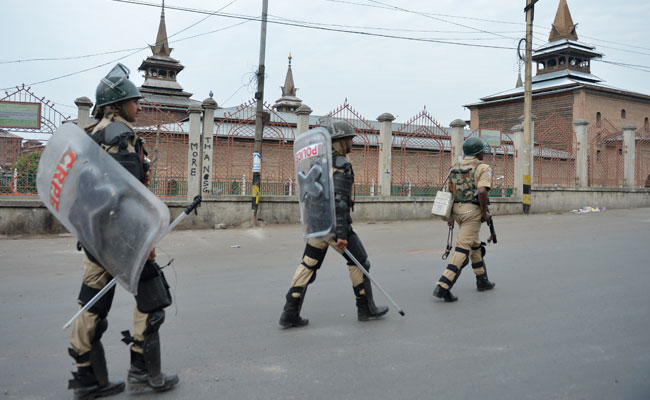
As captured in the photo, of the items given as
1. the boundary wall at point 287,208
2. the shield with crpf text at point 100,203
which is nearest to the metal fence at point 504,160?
the boundary wall at point 287,208

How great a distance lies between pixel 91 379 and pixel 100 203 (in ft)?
3.53

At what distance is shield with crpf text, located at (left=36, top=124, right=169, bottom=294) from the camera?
8.73 ft

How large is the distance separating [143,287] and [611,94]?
43.8 m

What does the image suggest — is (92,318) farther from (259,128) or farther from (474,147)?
(259,128)

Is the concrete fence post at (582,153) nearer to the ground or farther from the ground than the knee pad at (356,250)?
farther from the ground

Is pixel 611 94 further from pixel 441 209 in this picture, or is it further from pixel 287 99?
pixel 441 209

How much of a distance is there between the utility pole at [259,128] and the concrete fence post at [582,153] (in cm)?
1274

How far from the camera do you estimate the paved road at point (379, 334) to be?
304cm

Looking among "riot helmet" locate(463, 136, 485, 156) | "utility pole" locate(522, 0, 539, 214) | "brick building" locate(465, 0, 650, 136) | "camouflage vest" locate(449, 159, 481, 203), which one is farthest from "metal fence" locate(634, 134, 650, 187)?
"camouflage vest" locate(449, 159, 481, 203)

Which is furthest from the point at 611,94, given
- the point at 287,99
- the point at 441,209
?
the point at 441,209

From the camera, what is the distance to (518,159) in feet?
56.3

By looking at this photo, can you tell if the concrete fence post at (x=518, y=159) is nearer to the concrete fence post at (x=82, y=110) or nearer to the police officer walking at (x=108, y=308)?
the concrete fence post at (x=82, y=110)

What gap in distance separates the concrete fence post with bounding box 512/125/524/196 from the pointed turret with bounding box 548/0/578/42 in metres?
30.7

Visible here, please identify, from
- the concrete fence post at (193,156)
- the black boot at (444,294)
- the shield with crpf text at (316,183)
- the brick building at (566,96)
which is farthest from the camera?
the brick building at (566,96)
